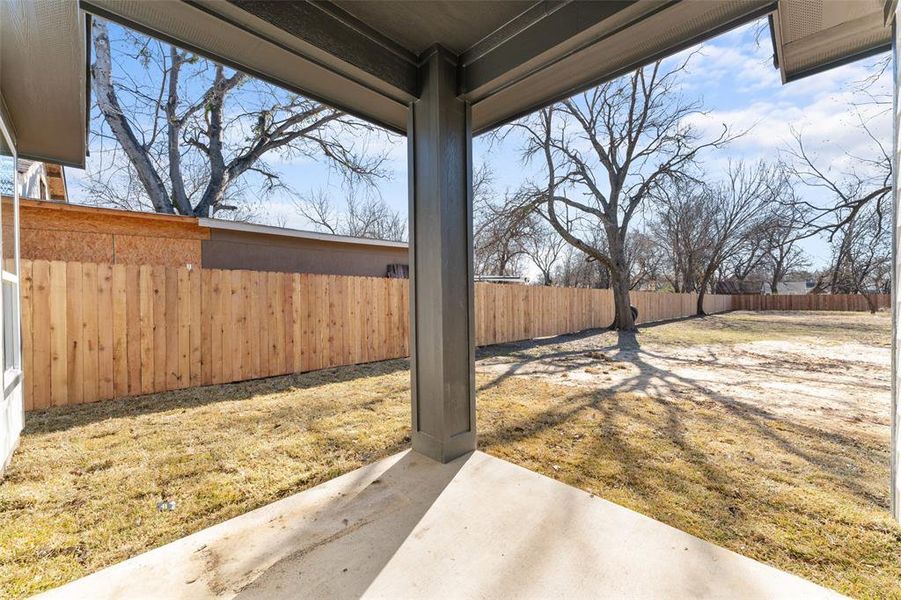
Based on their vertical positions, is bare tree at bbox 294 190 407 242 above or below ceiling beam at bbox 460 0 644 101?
above

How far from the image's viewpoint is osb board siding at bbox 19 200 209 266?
5086mm

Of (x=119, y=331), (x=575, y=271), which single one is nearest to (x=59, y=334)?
(x=119, y=331)

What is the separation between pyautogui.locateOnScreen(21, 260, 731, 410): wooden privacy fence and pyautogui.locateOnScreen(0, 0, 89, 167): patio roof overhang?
1.32m

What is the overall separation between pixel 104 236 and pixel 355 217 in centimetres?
1394

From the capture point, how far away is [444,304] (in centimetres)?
235

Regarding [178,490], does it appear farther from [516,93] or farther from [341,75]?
[516,93]

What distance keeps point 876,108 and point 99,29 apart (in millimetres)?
13213

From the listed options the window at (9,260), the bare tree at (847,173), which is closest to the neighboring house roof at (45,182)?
the window at (9,260)

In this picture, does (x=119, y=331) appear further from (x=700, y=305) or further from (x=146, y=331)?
(x=700, y=305)

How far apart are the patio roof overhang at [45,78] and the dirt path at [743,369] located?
504 centimetres

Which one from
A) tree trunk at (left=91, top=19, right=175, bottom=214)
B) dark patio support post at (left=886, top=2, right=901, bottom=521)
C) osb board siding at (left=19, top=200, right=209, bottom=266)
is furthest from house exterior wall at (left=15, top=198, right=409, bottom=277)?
dark patio support post at (left=886, top=2, right=901, bottom=521)

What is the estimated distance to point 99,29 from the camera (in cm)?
755

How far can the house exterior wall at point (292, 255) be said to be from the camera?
6633mm

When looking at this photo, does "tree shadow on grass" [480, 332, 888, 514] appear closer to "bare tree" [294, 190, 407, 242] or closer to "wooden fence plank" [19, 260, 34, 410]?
"wooden fence plank" [19, 260, 34, 410]
